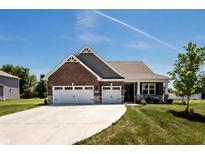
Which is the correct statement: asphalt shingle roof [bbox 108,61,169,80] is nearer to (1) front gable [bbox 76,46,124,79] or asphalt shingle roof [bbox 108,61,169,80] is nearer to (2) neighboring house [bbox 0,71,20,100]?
(1) front gable [bbox 76,46,124,79]

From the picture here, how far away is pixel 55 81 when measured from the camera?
24953 millimetres

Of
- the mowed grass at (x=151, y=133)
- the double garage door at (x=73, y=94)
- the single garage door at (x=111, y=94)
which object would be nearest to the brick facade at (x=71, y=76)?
the double garage door at (x=73, y=94)

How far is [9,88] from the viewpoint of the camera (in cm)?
4025

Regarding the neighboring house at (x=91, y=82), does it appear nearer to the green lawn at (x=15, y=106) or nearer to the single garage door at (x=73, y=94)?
the single garage door at (x=73, y=94)

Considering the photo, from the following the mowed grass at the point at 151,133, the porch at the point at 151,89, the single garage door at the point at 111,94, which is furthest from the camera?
the porch at the point at 151,89

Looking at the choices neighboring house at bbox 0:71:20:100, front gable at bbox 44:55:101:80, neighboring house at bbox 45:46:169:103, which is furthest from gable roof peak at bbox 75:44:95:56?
neighboring house at bbox 0:71:20:100

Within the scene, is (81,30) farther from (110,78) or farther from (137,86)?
(137,86)

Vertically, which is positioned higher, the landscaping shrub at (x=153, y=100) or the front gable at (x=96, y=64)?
the front gable at (x=96, y=64)

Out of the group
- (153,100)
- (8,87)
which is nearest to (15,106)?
(153,100)

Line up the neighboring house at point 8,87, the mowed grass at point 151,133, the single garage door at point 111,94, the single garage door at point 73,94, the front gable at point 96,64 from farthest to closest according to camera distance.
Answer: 1. the neighboring house at point 8,87
2. the front gable at point 96,64
3. the single garage door at point 111,94
4. the single garage door at point 73,94
5. the mowed grass at point 151,133

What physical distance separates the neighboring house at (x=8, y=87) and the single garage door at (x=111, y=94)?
19.5 meters

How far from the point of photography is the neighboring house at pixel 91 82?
25.0 m

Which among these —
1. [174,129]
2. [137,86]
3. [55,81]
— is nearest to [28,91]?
[55,81]

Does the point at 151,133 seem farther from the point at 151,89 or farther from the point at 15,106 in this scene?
the point at 151,89
